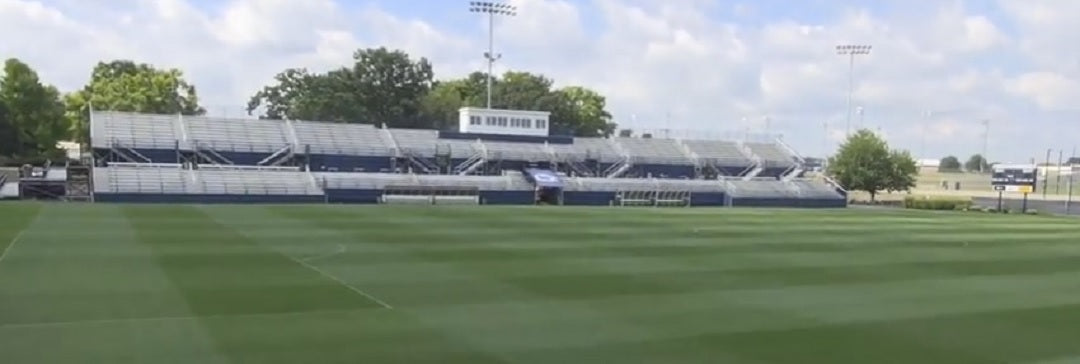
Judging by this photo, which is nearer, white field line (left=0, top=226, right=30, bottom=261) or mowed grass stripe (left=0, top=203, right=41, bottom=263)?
→ white field line (left=0, top=226, right=30, bottom=261)

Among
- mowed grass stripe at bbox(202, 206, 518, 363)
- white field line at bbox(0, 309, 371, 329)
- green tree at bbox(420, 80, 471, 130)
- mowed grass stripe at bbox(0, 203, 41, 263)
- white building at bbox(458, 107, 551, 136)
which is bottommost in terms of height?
mowed grass stripe at bbox(0, 203, 41, 263)

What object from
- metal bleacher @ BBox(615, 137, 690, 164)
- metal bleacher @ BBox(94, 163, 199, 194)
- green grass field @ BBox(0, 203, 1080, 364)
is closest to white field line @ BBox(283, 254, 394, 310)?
green grass field @ BBox(0, 203, 1080, 364)

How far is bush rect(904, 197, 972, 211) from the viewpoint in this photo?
6007 centimetres

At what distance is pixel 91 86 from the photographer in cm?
9031

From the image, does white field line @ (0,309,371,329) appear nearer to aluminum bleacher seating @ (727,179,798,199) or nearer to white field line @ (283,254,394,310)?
white field line @ (283,254,394,310)

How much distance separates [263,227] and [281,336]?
1663 cm

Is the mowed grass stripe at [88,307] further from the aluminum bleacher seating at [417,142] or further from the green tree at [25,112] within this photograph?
the green tree at [25,112]

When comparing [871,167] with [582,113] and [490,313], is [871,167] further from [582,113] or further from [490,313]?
[490,313]

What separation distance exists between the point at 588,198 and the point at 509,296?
43.2 m

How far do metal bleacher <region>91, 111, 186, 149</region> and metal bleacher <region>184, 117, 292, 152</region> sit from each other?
3.78 feet

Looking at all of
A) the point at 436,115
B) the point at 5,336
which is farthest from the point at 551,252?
the point at 436,115

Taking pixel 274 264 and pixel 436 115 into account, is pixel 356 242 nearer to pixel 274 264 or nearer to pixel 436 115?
pixel 274 264

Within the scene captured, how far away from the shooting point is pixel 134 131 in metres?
57.2

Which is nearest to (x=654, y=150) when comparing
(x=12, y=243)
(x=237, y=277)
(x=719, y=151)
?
(x=719, y=151)
